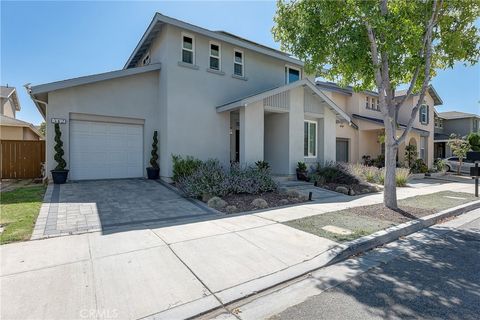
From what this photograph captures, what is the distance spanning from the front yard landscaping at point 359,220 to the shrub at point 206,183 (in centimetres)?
329

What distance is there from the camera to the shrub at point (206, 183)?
9.04m

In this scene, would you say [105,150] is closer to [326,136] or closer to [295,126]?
[295,126]

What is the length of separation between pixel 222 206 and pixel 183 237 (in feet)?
9.09

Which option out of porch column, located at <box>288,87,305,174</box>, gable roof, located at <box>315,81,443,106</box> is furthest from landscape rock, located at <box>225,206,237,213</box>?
gable roof, located at <box>315,81,443,106</box>

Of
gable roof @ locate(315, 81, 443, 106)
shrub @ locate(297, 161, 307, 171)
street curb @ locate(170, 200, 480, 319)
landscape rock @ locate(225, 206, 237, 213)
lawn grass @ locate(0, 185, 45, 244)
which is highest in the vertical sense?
gable roof @ locate(315, 81, 443, 106)

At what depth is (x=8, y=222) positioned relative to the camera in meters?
5.94

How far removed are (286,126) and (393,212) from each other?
710 cm

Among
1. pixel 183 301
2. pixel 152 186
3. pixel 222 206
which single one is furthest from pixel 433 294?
pixel 152 186

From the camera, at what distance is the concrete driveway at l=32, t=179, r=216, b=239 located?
5.94 m

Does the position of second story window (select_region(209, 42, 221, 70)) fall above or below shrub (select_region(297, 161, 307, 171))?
above

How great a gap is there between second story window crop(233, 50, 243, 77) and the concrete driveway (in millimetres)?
7163

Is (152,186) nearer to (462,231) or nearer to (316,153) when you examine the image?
(316,153)

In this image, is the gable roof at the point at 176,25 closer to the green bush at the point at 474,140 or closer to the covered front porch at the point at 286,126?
the covered front porch at the point at 286,126
